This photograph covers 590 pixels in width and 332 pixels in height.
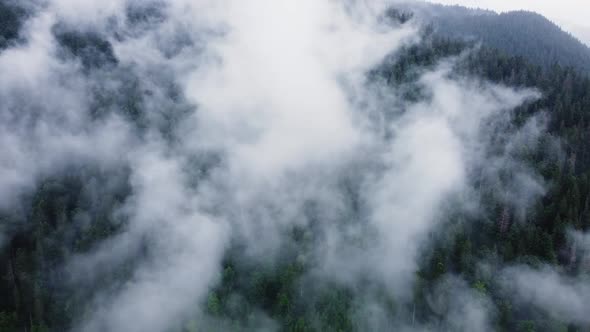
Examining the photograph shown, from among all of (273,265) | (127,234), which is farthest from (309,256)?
(127,234)

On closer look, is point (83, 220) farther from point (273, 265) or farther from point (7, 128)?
point (7, 128)

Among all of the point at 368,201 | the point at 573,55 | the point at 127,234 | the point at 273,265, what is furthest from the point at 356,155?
Answer: the point at 573,55

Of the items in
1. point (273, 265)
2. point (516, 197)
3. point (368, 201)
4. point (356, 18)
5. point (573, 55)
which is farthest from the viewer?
point (573, 55)

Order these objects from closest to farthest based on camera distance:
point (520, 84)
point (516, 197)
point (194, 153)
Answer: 1. point (516, 197)
2. point (194, 153)
3. point (520, 84)

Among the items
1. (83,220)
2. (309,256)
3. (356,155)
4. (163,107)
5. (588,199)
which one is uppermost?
(163,107)

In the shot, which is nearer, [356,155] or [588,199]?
[588,199]

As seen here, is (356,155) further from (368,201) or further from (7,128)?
(7,128)

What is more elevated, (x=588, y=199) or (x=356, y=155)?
(x=356, y=155)
